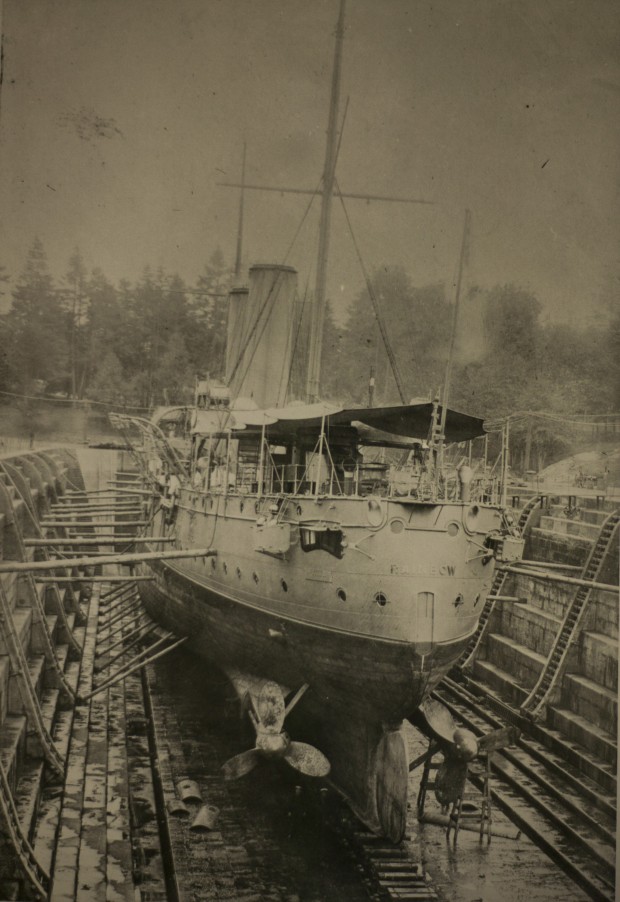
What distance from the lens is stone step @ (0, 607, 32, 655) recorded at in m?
10.7

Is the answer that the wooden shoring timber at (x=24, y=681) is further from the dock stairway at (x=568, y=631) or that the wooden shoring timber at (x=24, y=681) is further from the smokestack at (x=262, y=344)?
the smokestack at (x=262, y=344)

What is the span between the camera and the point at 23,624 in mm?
10961

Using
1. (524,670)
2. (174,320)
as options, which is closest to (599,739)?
(524,670)

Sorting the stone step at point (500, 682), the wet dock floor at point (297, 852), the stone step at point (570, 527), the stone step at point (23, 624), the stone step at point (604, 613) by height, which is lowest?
the wet dock floor at point (297, 852)

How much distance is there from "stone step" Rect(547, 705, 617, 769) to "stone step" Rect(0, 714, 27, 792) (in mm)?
9246

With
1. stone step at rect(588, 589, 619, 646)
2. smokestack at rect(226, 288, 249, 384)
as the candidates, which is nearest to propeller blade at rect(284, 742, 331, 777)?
stone step at rect(588, 589, 619, 646)

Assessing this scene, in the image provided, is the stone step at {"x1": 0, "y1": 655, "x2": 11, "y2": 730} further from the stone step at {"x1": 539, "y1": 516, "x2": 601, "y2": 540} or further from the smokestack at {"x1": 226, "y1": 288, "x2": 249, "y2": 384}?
the stone step at {"x1": 539, "y1": 516, "x2": 601, "y2": 540}

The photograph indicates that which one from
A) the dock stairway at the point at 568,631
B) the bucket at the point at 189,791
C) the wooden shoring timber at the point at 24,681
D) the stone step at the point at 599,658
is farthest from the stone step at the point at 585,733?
the wooden shoring timber at the point at 24,681

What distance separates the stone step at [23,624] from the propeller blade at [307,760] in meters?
4.42

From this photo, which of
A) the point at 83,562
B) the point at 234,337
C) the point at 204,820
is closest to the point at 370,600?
the point at 204,820

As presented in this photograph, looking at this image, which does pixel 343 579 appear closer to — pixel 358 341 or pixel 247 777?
pixel 247 777

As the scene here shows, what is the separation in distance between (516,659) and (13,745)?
11410 millimetres

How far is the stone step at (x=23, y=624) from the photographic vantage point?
10.7 metres

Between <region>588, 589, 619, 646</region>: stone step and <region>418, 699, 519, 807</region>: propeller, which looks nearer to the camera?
<region>418, 699, 519, 807</region>: propeller
